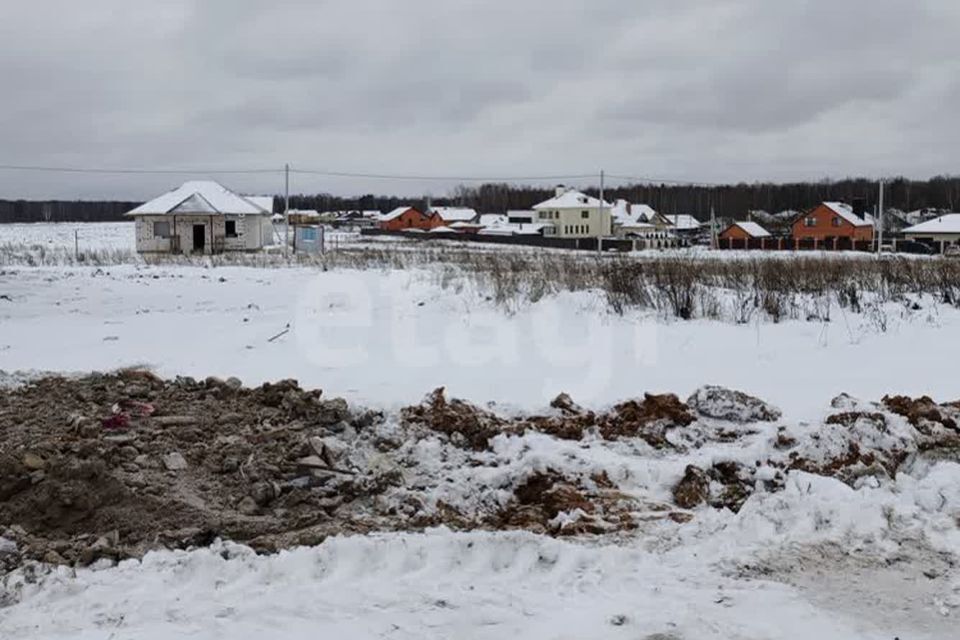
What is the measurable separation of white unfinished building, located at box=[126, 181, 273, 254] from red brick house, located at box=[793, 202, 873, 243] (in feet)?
135

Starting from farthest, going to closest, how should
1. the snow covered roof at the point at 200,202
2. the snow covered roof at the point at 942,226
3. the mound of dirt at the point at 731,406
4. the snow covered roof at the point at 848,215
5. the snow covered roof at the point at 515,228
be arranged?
1. the snow covered roof at the point at 515,228
2. the snow covered roof at the point at 848,215
3. the snow covered roof at the point at 942,226
4. the snow covered roof at the point at 200,202
5. the mound of dirt at the point at 731,406

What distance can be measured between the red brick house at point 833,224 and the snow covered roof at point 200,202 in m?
41.2

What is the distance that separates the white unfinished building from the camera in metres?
43.2

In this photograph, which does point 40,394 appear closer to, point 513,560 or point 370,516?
point 370,516

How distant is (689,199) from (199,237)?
90.9m

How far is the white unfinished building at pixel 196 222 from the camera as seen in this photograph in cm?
4319

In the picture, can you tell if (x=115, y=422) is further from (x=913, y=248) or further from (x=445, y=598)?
(x=913, y=248)

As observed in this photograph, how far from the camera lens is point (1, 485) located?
546cm

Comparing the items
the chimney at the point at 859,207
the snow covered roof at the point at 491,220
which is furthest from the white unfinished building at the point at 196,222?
the snow covered roof at the point at 491,220

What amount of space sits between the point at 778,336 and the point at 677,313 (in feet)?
5.98

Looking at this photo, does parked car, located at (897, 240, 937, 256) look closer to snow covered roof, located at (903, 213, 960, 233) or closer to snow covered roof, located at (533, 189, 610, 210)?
snow covered roof, located at (903, 213, 960, 233)

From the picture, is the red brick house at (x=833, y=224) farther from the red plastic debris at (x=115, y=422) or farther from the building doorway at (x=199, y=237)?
the red plastic debris at (x=115, y=422)

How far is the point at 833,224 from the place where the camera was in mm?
65562

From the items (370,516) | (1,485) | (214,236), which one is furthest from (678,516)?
(214,236)
